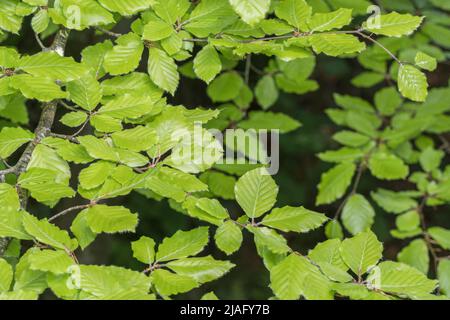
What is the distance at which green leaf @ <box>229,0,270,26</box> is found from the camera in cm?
87

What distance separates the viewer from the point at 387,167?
167 cm

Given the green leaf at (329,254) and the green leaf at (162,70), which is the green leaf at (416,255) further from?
the green leaf at (162,70)

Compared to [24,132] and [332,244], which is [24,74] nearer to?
[24,132]

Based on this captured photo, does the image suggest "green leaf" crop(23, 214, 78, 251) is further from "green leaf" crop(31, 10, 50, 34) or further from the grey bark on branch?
"green leaf" crop(31, 10, 50, 34)

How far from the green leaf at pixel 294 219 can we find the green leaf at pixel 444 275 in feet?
2.38

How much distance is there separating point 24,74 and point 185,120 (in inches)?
12.3

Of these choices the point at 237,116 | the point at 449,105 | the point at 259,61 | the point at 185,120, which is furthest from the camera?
the point at 259,61

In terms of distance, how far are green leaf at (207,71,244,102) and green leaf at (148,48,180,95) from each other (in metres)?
0.54

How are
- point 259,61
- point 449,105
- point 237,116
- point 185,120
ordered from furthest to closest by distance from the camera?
point 259,61 → point 449,105 → point 237,116 → point 185,120

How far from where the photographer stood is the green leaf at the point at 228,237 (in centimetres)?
100

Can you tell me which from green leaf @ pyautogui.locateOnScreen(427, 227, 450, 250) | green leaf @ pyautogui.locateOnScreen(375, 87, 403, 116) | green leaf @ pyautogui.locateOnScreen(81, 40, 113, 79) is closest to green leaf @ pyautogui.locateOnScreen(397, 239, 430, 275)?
green leaf @ pyautogui.locateOnScreen(427, 227, 450, 250)

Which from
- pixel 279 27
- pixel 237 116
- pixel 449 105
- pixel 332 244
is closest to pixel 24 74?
pixel 279 27

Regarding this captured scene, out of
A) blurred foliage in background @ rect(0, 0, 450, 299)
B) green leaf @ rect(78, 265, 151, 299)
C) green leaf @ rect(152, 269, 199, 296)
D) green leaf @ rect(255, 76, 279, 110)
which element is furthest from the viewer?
blurred foliage in background @ rect(0, 0, 450, 299)

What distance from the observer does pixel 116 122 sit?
40.9 inches
